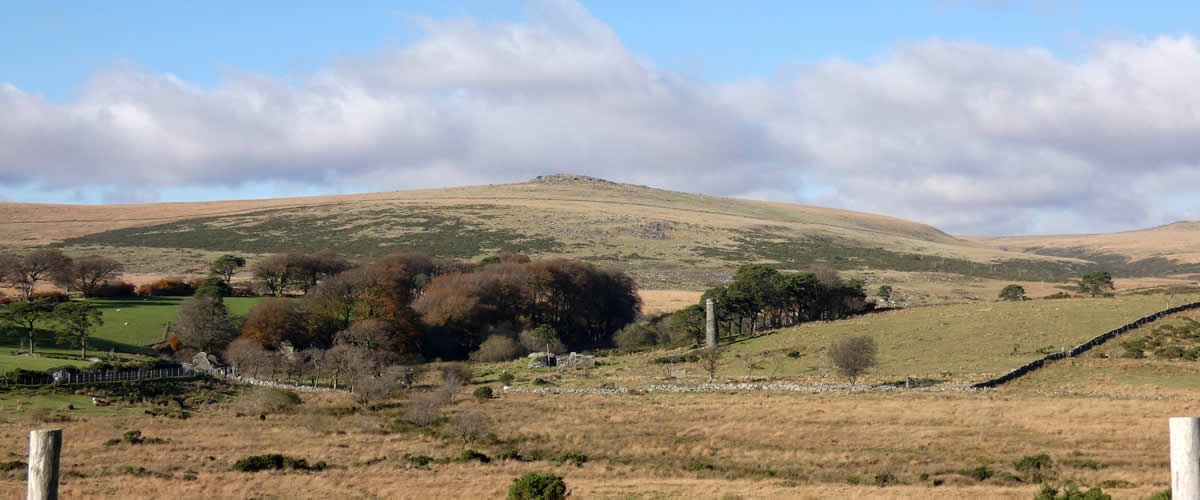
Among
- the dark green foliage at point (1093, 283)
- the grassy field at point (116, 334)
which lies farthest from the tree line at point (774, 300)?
the grassy field at point (116, 334)

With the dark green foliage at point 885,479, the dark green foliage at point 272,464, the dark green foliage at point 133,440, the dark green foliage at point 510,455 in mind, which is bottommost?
the dark green foliage at point 133,440

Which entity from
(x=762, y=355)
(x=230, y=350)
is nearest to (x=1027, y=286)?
(x=762, y=355)

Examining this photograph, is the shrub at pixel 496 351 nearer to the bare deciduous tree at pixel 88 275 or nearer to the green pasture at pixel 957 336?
the green pasture at pixel 957 336

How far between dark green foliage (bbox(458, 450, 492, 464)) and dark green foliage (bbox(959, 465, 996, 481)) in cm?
1653

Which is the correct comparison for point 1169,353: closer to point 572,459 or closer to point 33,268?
point 572,459

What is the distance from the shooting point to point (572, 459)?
1383 inches

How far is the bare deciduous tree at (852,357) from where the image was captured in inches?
2349

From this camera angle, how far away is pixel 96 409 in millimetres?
50312

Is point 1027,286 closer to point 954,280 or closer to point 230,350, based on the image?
point 954,280

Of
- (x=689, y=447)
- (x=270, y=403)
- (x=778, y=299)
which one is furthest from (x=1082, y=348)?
(x=270, y=403)

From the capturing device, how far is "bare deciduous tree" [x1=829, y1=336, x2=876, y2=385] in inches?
2349

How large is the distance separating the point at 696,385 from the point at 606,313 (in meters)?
47.8

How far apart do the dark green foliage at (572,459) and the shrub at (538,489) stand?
10298mm

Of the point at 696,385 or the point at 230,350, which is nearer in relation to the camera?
the point at 696,385
